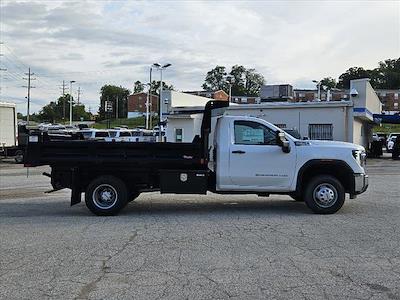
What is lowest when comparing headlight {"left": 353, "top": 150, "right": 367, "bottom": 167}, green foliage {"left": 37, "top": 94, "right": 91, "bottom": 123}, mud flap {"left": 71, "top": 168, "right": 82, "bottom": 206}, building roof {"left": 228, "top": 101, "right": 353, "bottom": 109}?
mud flap {"left": 71, "top": 168, "right": 82, "bottom": 206}

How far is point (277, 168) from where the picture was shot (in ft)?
34.9

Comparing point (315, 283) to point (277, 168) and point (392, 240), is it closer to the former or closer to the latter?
point (392, 240)

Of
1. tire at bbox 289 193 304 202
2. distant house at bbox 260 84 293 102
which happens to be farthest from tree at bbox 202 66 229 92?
tire at bbox 289 193 304 202

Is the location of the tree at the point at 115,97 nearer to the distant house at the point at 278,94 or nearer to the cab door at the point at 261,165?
the distant house at the point at 278,94

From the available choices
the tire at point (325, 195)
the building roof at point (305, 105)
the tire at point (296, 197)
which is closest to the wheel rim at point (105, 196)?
the tire at point (296, 197)

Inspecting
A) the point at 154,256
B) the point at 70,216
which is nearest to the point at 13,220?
the point at 70,216

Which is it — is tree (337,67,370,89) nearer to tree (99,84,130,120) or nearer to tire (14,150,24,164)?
tree (99,84,130,120)

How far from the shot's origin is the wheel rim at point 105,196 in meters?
10.6

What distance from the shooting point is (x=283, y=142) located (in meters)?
10.6

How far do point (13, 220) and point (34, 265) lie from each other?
12.4 ft

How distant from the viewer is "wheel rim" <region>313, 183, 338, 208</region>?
1056cm

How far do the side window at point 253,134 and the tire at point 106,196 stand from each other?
8.67 feet

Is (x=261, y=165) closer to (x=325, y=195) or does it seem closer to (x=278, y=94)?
(x=325, y=195)

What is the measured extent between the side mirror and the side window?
0.10 m
